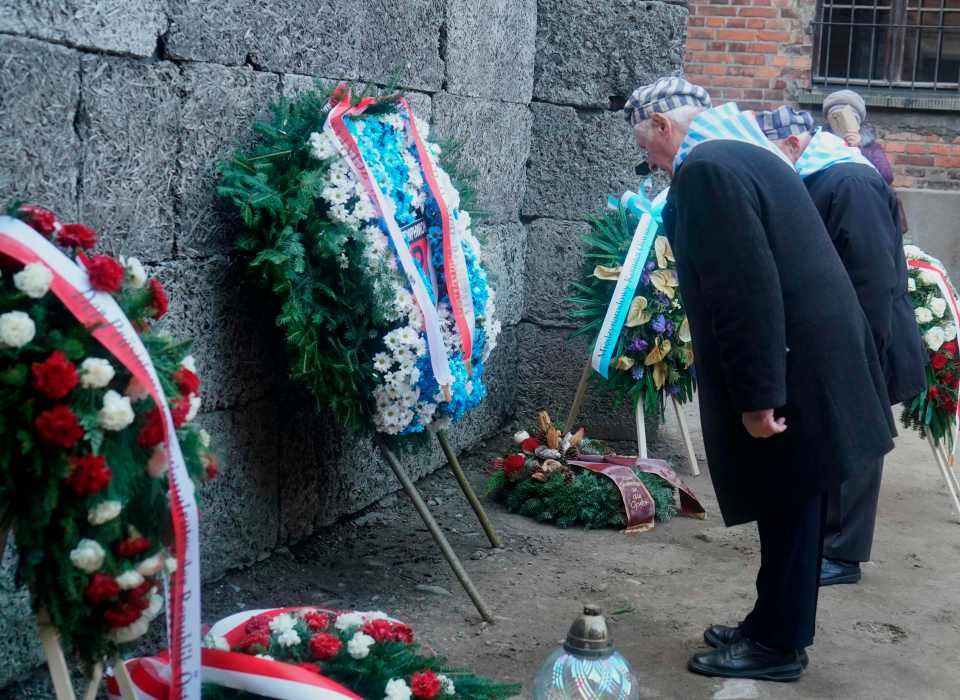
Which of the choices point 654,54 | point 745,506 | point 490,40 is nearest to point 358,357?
point 745,506

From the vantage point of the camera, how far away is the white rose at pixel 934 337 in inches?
215

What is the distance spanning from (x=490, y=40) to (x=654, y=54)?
1.04 meters

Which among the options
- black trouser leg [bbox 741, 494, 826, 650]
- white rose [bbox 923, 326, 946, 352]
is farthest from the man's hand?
white rose [bbox 923, 326, 946, 352]

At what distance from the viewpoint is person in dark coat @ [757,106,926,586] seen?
4.29 meters

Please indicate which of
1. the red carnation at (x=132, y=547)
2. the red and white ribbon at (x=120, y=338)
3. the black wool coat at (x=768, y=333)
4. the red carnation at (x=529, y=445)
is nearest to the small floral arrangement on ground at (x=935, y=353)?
the red carnation at (x=529, y=445)

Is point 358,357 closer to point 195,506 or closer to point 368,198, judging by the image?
point 368,198

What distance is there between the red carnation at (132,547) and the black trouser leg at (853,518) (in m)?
3.07

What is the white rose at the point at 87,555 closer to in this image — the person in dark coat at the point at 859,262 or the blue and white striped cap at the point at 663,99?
the blue and white striped cap at the point at 663,99

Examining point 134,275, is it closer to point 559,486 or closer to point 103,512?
point 103,512

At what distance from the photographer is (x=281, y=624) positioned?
3.16 meters

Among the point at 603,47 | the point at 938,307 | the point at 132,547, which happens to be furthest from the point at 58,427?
the point at 603,47

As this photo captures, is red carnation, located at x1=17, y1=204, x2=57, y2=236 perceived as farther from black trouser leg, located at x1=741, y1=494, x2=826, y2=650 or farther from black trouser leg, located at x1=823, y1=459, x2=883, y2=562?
black trouser leg, located at x1=823, y1=459, x2=883, y2=562

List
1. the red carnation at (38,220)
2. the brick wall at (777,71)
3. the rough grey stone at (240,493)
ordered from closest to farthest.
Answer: the red carnation at (38,220) < the rough grey stone at (240,493) < the brick wall at (777,71)

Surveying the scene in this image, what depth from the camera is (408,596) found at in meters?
4.43
